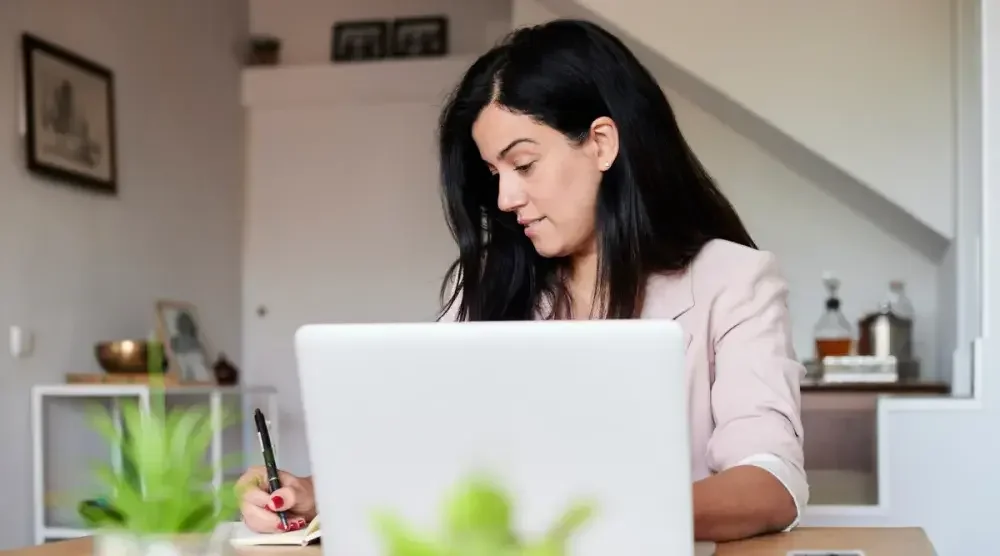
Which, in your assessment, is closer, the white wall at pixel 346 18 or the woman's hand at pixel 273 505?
the woman's hand at pixel 273 505

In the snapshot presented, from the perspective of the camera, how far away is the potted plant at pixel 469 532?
0.95ft

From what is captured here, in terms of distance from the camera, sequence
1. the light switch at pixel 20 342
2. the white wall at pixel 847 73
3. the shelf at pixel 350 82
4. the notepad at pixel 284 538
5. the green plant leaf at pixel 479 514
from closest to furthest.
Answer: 1. the green plant leaf at pixel 479 514
2. the notepad at pixel 284 538
3. the white wall at pixel 847 73
4. the light switch at pixel 20 342
5. the shelf at pixel 350 82

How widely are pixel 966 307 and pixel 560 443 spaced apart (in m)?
2.24

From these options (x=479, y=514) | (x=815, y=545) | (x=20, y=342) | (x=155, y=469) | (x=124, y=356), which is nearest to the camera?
(x=479, y=514)

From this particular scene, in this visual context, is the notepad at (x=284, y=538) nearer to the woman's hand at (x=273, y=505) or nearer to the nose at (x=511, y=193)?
the woman's hand at (x=273, y=505)

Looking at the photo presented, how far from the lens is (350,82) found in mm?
4258

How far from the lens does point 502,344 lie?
60 cm

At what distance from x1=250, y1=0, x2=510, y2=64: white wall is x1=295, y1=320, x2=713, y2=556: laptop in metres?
3.66

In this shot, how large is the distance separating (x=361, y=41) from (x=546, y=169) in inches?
124

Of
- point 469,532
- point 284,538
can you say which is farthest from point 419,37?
point 469,532

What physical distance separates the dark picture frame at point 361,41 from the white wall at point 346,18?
0.04 m

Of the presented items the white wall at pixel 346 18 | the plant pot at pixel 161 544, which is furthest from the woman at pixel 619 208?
the white wall at pixel 346 18

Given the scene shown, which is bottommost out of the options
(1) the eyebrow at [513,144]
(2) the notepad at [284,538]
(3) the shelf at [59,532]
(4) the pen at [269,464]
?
(3) the shelf at [59,532]

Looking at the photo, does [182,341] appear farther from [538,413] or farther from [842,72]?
[538,413]
